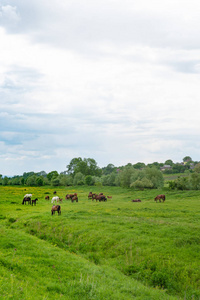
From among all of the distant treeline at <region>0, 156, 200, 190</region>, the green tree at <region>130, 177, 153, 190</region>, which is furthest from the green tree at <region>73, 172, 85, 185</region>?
the green tree at <region>130, 177, 153, 190</region>

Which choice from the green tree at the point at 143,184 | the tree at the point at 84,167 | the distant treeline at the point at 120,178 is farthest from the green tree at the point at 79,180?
the green tree at the point at 143,184

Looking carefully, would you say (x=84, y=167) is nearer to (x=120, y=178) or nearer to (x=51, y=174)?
(x=51, y=174)

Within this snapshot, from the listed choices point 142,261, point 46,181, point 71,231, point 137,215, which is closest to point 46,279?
point 142,261

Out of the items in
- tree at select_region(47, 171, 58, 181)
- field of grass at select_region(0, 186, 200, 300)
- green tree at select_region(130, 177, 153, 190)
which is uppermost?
tree at select_region(47, 171, 58, 181)

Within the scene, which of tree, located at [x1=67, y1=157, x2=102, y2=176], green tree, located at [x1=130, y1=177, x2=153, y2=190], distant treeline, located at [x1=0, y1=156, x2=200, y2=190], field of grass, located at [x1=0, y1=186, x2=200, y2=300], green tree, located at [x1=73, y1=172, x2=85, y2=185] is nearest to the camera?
field of grass, located at [x1=0, y1=186, x2=200, y2=300]

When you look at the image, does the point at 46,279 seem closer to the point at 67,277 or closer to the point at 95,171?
the point at 67,277

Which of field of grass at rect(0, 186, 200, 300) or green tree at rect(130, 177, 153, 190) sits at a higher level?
green tree at rect(130, 177, 153, 190)

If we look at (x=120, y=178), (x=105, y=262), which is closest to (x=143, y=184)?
(x=120, y=178)

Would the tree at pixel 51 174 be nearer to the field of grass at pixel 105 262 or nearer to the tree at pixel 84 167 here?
the tree at pixel 84 167

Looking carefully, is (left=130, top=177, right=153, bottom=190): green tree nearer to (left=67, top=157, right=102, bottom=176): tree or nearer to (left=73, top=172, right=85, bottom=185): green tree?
(left=73, top=172, right=85, bottom=185): green tree

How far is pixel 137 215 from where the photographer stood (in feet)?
87.4

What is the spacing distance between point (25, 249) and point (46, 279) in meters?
4.39

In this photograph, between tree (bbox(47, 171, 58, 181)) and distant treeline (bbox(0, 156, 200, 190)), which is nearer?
distant treeline (bbox(0, 156, 200, 190))

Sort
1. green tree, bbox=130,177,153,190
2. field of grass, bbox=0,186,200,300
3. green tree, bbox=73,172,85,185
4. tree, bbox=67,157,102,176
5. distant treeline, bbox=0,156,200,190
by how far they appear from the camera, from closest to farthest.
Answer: field of grass, bbox=0,186,200,300 < distant treeline, bbox=0,156,200,190 < green tree, bbox=130,177,153,190 < green tree, bbox=73,172,85,185 < tree, bbox=67,157,102,176
